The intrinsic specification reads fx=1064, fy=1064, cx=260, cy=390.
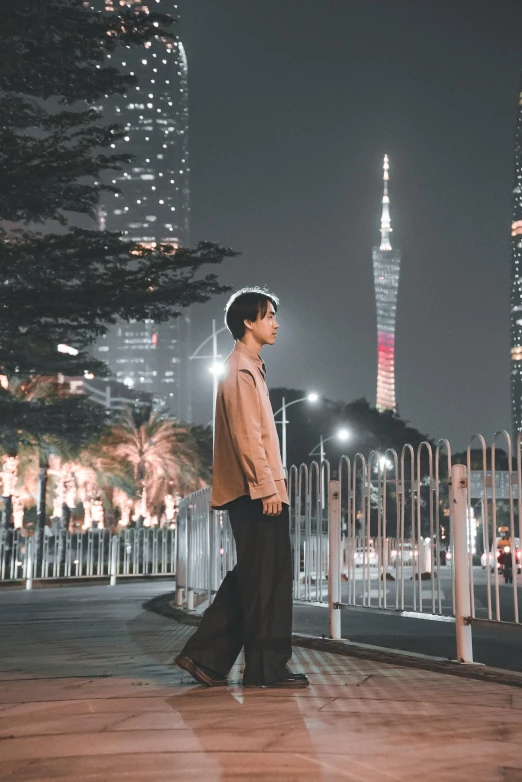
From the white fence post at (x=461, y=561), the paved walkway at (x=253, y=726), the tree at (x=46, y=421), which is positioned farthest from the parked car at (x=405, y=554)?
the tree at (x=46, y=421)

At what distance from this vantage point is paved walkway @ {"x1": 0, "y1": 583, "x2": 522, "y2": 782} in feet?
10.5

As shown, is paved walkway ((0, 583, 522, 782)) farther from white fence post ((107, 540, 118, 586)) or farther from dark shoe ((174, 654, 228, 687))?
white fence post ((107, 540, 118, 586))

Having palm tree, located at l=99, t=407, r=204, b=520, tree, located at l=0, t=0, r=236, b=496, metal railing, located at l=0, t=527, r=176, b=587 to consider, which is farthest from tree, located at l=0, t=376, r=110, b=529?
palm tree, located at l=99, t=407, r=204, b=520

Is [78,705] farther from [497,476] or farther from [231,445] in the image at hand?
[497,476]

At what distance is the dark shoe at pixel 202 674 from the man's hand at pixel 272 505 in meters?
0.79

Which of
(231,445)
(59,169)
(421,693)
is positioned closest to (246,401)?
(231,445)

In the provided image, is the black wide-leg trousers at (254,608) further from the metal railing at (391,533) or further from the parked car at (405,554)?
the parked car at (405,554)

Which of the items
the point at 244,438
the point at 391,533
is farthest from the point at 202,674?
the point at 391,533

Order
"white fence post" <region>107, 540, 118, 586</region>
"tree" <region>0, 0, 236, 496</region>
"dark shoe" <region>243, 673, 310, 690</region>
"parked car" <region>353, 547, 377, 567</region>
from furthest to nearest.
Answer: "white fence post" <region>107, 540, 118, 586</region> → "tree" <region>0, 0, 236, 496</region> → "parked car" <region>353, 547, 377, 567</region> → "dark shoe" <region>243, 673, 310, 690</region>

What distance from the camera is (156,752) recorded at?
3443 millimetres

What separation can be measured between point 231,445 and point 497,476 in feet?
7.12

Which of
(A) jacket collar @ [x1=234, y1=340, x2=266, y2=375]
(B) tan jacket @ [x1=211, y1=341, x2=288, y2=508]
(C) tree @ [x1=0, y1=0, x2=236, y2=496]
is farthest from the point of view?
(C) tree @ [x1=0, y1=0, x2=236, y2=496]

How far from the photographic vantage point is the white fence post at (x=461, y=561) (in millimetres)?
6238

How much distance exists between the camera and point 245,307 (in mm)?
5469
